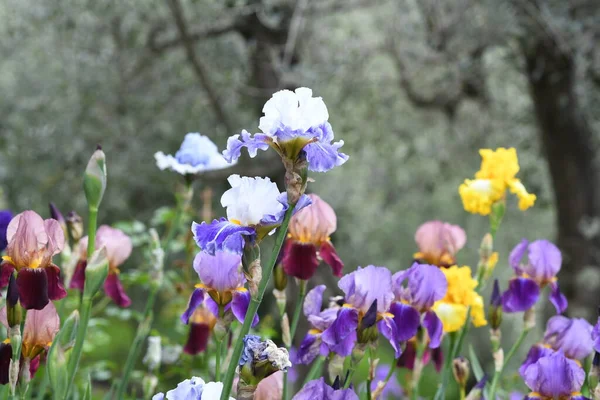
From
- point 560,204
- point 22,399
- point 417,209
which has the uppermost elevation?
point 22,399

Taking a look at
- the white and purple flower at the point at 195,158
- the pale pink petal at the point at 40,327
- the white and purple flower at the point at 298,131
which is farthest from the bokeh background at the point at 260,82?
the white and purple flower at the point at 298,131

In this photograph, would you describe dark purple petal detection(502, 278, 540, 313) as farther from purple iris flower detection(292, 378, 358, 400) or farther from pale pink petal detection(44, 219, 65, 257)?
pale pink petal detection(44, 219, 65, 257)

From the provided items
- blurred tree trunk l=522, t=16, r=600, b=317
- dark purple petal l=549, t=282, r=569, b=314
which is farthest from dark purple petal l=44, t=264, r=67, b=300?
blurred tree trunk l=522, t=16, r=600, b=317

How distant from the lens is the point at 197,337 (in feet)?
5.57

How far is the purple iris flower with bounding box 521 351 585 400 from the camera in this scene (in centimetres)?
128

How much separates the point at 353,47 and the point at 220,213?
69.0 inches

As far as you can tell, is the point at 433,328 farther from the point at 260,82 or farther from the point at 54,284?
the point at 260,82

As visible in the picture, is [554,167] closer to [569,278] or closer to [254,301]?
[569,278]

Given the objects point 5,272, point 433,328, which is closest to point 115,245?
point 5,272

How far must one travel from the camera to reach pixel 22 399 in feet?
3.76

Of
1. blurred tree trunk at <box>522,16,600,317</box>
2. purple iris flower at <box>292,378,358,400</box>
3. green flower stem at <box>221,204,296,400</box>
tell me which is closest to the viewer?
green flower stem at <box>221,204,296,400</box>

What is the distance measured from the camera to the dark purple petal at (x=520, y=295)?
1636 mm

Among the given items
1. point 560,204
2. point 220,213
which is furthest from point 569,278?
point 220,213

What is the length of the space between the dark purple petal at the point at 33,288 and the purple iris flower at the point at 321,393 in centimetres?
43
